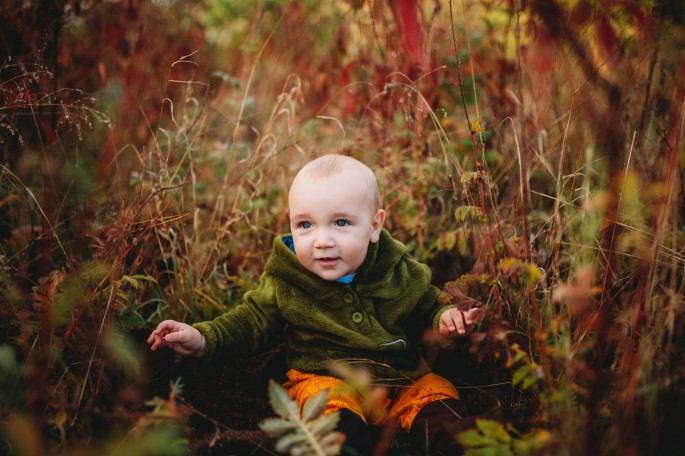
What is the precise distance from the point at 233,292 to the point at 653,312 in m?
1.81

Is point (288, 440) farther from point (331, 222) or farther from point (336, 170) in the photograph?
point (336, 170)

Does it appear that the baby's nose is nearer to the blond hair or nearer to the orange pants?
the blond hair

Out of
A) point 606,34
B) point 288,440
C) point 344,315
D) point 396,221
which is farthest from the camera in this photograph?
point 396,221

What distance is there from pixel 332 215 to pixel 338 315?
0.41 m

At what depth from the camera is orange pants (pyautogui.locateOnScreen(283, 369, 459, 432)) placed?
1.82m

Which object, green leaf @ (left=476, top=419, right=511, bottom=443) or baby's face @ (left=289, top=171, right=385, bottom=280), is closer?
green leaf @ (left=476, top=419, right=511, bottom=443)

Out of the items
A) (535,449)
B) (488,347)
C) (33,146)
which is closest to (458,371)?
(488,347)

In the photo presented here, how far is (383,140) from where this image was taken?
117 inches

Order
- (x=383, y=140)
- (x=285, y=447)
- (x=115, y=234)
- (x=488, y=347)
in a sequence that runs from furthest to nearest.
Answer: (x=383, y=140)
(x=115, y=234)
(x=488, y=347)
(x=285, y=447)

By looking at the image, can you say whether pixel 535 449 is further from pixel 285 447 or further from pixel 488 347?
pixel 285 447

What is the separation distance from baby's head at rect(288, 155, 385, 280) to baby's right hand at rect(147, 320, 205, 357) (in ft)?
1.51

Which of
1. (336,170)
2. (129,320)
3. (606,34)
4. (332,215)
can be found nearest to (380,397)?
(332,215)

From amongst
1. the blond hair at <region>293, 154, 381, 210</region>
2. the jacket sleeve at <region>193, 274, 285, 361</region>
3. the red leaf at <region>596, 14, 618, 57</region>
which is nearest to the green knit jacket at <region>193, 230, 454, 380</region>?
the jacket sleeve at <region>193, 274, 285, 361</region>

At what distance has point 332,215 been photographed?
1.84m
